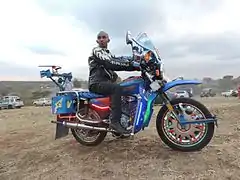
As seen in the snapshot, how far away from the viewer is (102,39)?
16.5 feet

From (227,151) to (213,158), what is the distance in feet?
1.27

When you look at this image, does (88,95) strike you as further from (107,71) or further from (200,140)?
(200,140)

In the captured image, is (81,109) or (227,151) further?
(81,109)

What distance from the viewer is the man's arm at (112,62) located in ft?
15.8

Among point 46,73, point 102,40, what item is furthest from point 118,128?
point 46,73

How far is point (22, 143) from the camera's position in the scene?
20.9 ft

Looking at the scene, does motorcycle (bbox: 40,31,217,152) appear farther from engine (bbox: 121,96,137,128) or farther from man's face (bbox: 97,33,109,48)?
man's face (bbox: 97,33,109,48)

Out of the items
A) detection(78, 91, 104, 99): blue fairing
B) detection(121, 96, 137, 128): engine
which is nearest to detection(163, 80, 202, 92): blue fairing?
detection(121, 96, 137, 128): engine

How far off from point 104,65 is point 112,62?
150 mm

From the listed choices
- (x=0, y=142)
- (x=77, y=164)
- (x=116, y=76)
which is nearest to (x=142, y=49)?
(x=116, y=76)

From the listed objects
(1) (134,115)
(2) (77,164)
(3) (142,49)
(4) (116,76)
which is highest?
(3) (142,49)

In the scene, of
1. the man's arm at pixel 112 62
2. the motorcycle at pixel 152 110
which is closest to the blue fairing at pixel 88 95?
the motorcycle at pixel 152 110

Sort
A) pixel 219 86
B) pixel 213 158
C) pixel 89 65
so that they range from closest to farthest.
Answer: pixel 213 158, pixel 89 65, pixel 219 86

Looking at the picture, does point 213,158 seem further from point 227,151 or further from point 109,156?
point 109,156
